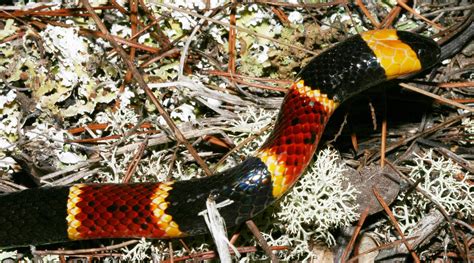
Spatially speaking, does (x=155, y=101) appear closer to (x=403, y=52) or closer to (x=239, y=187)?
(x=239, y=187)

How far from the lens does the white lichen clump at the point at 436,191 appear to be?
3330 millimetres

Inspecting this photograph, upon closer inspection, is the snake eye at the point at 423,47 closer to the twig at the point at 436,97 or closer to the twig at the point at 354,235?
the twig at the point at 436,97

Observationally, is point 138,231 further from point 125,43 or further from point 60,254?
point 125,43

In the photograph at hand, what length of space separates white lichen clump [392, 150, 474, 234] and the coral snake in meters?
0.55

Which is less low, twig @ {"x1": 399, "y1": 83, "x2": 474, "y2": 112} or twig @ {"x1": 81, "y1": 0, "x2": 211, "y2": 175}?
twig @ {"x1": 81, "y1": 0, "x2": 211, "y2": 175}

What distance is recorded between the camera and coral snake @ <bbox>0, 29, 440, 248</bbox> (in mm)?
3080

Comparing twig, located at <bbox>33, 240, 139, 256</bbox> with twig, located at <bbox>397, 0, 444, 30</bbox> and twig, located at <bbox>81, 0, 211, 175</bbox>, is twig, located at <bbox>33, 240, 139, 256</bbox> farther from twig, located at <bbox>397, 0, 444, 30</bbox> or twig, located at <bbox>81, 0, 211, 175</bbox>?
twig, located at <bbox>397, 0, 444, 30</bbox>

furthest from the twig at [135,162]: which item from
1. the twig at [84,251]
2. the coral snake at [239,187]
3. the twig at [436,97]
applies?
the twig at [436,97]

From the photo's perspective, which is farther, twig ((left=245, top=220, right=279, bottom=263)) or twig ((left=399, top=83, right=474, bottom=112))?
twig ((left=399, top=83, right=474, bottom=112))

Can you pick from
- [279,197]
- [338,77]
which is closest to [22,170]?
[279,197]

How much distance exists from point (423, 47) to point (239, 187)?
1255 millimetres

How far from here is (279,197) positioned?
3.15m

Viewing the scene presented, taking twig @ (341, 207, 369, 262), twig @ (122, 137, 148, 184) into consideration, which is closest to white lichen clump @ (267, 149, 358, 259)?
twig @ (341, 207, 369, 262)

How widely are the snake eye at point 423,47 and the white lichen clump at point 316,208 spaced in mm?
712
